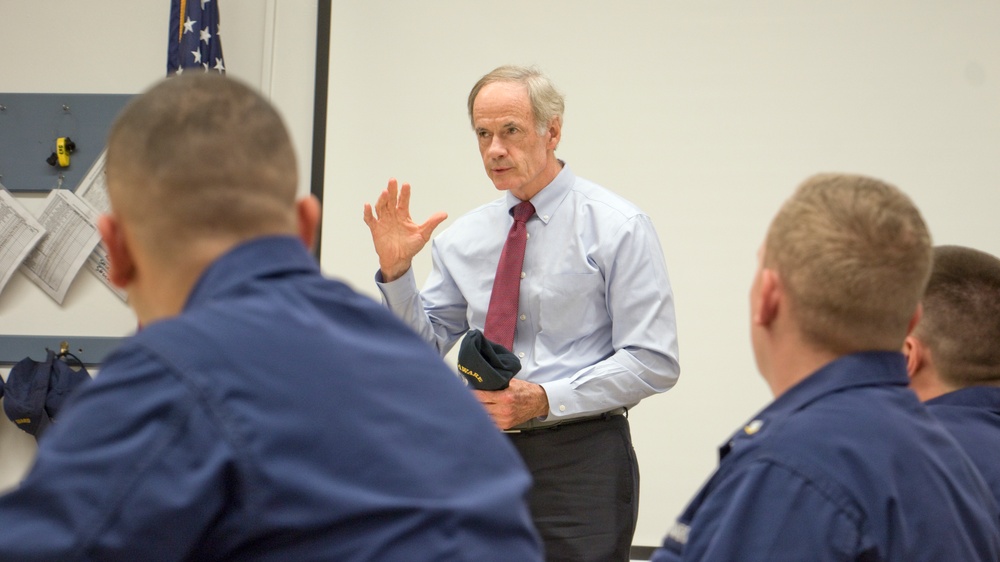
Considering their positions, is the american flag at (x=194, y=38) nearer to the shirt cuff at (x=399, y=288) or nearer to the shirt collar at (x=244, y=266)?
the shirt cuff at (x=399, y=288)

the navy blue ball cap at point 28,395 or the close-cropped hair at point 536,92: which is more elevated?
the close-cropped hair at point 536,92

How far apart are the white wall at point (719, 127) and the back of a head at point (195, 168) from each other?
297 centimetres

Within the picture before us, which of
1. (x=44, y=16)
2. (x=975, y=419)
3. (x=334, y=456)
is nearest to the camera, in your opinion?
(x=334, y=456)

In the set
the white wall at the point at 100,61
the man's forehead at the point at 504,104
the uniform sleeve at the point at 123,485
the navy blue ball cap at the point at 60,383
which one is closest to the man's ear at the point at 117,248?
the uniform sleeve at the point at 123,485

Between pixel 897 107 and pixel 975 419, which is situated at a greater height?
pixel 897 107

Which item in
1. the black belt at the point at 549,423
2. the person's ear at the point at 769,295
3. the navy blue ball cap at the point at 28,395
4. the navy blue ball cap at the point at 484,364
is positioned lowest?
the navy blue ball cap at the point at 28,395

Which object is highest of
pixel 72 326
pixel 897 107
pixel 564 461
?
pixel 897 107

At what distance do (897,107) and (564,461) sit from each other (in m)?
2.22

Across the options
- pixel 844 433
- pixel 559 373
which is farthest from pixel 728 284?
pixel 844 433

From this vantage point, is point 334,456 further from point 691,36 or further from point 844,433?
point 691,36

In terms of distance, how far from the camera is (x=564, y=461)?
2480mm

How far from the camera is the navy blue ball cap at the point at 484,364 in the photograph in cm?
242

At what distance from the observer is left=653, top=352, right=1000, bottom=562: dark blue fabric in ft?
3.92

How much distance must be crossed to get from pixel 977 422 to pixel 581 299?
108 cm
